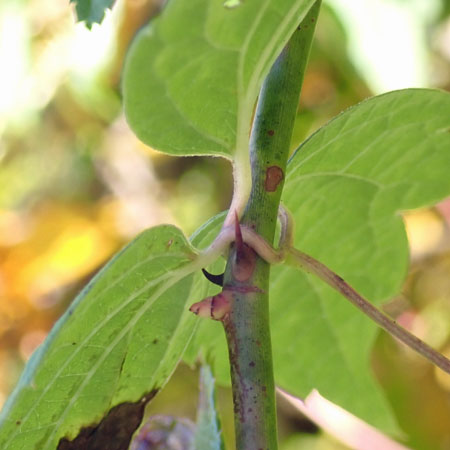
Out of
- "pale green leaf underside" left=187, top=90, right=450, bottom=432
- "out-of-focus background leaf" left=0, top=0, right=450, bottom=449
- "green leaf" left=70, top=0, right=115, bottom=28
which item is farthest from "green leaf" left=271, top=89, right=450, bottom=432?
"out-of-focus background leaf" left=0, top=0, right=450, bottom=449

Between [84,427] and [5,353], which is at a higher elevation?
[5,353]

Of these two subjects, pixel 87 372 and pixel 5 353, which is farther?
pixel 5 353

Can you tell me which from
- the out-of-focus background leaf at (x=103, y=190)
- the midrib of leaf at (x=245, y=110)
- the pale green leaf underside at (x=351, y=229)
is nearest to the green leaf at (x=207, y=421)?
the pale green leaf underside at (x=351, y=229)

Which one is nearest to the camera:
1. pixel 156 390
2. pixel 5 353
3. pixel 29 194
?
pixel 156 390

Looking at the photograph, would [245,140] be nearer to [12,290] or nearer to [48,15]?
[12,290]

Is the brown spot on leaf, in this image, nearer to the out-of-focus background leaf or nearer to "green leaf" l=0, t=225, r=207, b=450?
"green leaf" l=0, t=225, r=207, b=450

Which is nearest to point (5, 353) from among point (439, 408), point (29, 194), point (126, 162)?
point (29, 194)

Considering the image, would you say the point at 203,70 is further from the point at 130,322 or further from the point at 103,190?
the point at 103,190
